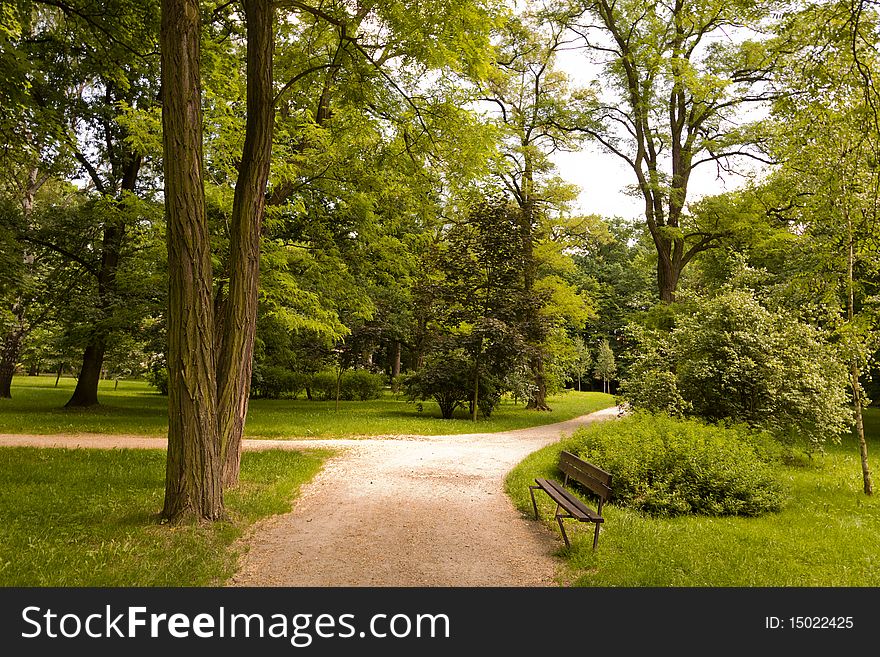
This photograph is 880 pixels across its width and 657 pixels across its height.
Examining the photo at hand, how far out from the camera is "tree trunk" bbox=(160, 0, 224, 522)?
234 inches

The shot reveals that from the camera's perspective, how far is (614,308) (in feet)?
197

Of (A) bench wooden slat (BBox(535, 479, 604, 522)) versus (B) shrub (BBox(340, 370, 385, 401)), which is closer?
(A) bench wooden slat (BBox(535, 479, 604, 522))

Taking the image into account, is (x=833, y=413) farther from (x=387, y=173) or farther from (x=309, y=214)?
(x=309, y=214)

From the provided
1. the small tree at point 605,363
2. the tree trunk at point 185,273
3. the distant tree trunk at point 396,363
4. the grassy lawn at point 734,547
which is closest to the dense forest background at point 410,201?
the tree trunk at point 185,273

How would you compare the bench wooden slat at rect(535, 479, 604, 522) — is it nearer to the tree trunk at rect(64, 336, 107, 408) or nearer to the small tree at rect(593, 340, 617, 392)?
the tree trunk at rect(64, 336, 107, 408)

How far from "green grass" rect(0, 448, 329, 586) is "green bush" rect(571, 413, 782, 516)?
4.93m

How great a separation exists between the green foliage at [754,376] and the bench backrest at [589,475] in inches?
199

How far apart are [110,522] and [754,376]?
38.7ft

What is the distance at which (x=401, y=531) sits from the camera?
621 centimetres

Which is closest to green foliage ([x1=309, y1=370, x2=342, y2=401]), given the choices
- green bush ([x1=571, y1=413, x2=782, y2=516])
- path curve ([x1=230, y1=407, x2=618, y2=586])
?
path curve ([x1=230, y1=407, x2=618, y2=586])

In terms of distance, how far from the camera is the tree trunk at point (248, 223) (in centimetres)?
689

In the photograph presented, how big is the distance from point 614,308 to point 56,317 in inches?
2115
